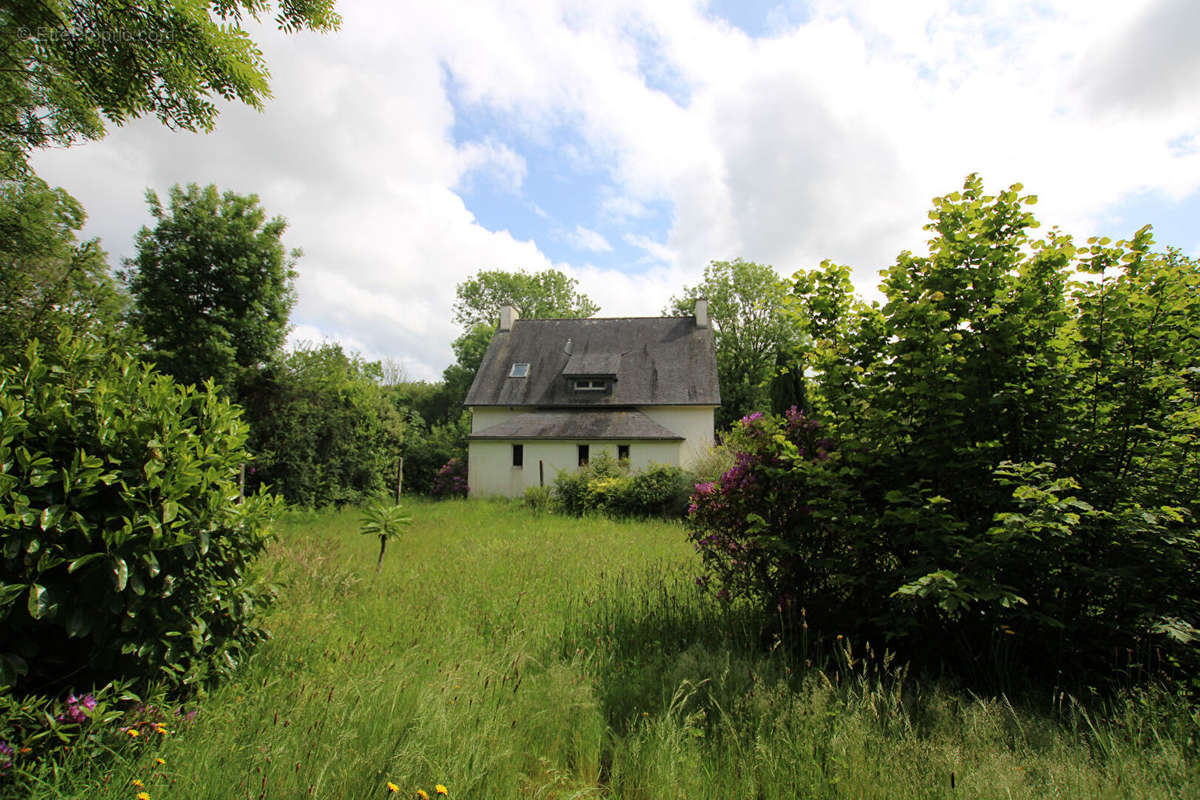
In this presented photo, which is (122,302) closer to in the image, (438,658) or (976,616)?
(438,658)

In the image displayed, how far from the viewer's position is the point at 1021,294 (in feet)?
11.6

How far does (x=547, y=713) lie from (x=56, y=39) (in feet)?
27.2

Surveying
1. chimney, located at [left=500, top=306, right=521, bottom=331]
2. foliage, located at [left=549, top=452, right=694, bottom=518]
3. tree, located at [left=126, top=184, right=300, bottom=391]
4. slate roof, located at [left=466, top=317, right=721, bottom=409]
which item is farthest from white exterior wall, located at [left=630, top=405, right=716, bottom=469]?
tree, located at [left=126, top=184, right=300, bottom=391]

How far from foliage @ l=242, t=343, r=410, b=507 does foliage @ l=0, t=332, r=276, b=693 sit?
11.8 metres

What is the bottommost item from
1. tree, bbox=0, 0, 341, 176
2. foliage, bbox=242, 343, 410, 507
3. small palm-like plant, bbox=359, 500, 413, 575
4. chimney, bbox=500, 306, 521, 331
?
small palm-like plant, bbox=359, 500, 413, 575

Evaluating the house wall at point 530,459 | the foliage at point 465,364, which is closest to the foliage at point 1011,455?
the house wall at point 530,459

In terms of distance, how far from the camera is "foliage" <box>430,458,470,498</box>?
77.8ft

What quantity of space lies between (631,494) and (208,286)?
1318cm

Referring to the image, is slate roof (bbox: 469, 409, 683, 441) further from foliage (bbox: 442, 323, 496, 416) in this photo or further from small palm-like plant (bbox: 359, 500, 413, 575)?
foliage (bbox: 442, 323, 496, 416)

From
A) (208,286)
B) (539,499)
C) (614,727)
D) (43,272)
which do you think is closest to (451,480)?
(539,499)

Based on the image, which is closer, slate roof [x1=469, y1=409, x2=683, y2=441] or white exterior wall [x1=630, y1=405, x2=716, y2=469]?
slate roof [x1=469, y1=409, x2=683, y2=441]

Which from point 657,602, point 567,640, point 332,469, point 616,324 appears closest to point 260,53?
point 567,640

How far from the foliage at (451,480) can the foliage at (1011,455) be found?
21.3m

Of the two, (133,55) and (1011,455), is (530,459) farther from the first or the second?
(1011,455)
